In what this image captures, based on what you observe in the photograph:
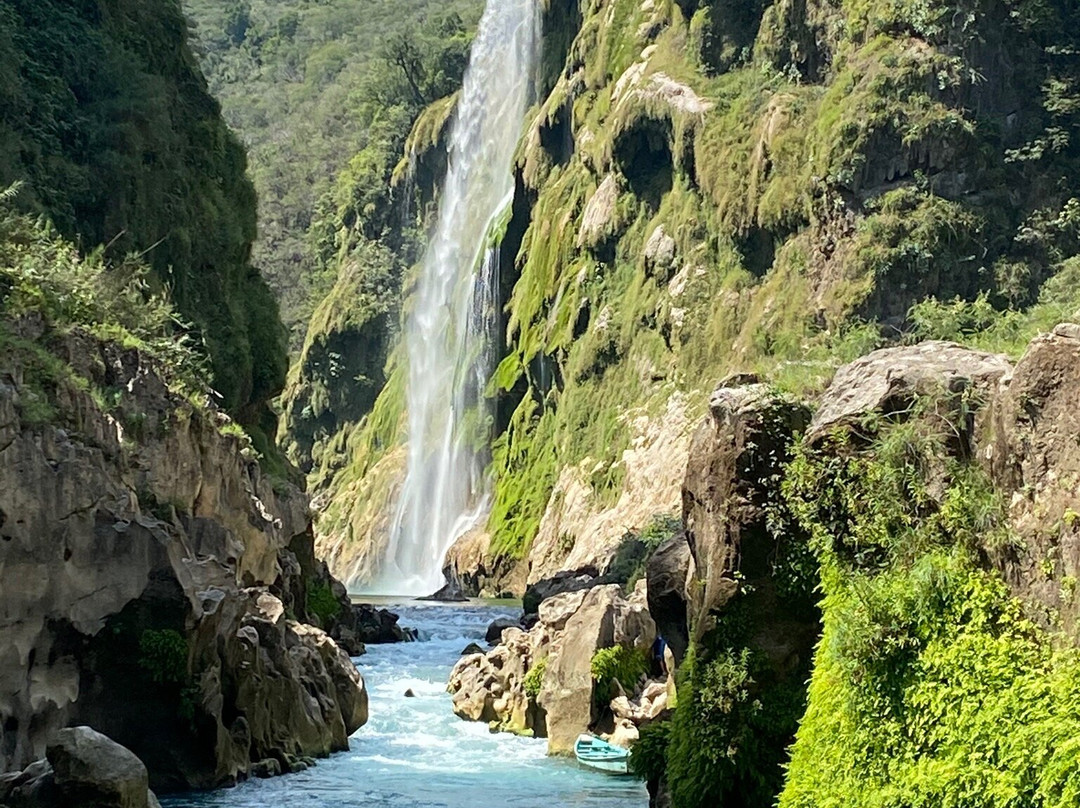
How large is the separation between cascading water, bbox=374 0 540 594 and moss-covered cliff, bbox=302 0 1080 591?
10.4ft

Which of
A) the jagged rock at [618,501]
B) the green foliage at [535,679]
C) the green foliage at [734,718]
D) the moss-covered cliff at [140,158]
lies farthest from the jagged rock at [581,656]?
the jagged rock at [618,501]

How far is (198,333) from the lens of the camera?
3575 cm

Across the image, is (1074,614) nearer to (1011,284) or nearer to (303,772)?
(303,772)

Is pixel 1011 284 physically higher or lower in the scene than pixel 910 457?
higher

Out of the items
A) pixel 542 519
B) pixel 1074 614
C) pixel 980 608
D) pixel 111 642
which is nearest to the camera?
pixel 1074 614

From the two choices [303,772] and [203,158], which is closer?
[303,772]

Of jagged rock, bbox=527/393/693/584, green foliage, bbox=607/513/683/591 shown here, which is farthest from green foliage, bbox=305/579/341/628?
jagged rock, bbox=527/393/693/584

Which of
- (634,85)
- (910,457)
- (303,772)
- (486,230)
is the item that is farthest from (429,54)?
Answer: (910,457)

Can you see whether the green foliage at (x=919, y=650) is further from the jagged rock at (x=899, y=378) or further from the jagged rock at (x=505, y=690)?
the jagged rock at (x=505, y=690)

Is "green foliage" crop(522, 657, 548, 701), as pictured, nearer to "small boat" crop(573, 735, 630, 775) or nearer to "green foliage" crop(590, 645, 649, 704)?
"green foliage" crop(590, 645, 649, 704)

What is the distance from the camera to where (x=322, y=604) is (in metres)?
36.8

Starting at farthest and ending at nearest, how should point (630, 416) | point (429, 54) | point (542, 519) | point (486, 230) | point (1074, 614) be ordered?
point (429, 54) → point (486, 230) → point (542, 519) → point (630, 416) → point (1074, 614)

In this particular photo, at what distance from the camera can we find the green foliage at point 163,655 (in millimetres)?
18578

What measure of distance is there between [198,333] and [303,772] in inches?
713
